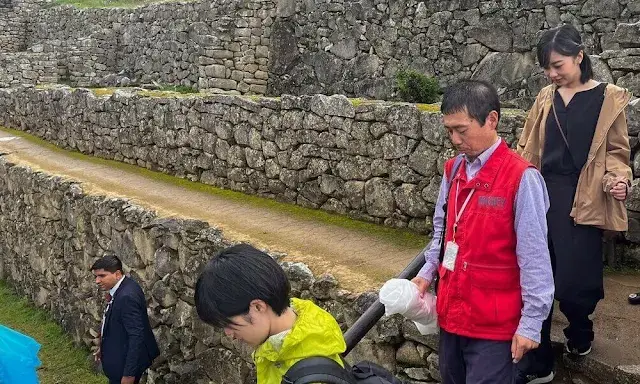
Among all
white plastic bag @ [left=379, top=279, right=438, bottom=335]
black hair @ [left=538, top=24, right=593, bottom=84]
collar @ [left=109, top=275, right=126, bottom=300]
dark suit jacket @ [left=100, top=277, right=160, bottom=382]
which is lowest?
dark suit jacket @ [left=100, top=277, right=160, bottom=382]

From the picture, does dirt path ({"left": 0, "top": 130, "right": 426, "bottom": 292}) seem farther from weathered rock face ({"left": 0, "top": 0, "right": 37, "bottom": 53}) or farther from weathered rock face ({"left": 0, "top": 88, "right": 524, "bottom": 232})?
weathered rock face ({"left": 0, "top": 0, "right": 37, "bottom": 53})

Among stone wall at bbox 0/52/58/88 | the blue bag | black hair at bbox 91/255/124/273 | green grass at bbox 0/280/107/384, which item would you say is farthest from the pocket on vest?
stone wall at bbox 0/52/58/88

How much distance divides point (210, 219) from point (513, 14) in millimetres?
4944

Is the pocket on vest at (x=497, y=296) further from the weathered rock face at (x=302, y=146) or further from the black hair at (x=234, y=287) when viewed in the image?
the weathered rock face at (x=302, y=146)

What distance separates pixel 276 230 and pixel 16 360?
2.86 meters

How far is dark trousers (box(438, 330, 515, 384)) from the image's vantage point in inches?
116

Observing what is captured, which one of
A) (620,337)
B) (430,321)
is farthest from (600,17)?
(430,321)

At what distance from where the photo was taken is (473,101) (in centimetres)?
292

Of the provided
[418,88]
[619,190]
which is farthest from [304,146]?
[619,190]

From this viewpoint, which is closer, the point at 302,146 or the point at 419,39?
the point at 302,146

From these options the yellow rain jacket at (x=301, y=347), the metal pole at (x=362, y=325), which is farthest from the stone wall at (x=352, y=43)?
the yellow rain jacket at (x=301, y=347)

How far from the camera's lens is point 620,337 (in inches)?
150

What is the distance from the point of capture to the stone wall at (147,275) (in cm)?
471

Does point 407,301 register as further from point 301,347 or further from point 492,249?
point 301,347
